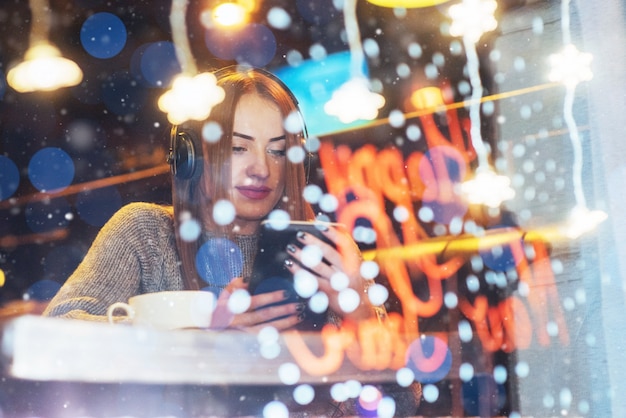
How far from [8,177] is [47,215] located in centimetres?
45

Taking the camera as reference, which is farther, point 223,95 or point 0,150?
point 0,150

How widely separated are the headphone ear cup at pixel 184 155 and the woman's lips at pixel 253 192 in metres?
0.12

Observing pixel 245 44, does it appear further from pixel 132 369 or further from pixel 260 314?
pixel 132 369

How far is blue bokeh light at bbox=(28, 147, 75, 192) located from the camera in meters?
4.19

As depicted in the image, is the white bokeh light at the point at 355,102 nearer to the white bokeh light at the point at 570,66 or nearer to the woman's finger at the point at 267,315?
the white bokeh light at the point at 570,66

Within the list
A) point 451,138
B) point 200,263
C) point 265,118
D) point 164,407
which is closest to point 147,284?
point 200,263

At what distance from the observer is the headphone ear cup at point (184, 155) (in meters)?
1.45

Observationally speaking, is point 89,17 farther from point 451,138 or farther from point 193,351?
point 193,351

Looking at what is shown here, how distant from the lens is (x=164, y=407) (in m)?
0.78

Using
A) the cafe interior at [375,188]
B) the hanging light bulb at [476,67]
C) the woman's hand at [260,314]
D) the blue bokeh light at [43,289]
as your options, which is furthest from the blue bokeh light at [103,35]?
the woman's hand at [260,314]

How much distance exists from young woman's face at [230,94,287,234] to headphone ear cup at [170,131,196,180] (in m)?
0.10

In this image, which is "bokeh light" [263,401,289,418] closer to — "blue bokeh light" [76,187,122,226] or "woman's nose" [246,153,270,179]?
"woman's nose" [246,153,270,179]

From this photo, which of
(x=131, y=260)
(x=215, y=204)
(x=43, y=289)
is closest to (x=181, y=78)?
(x=43, y=289)

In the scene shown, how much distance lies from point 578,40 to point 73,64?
2.67m
